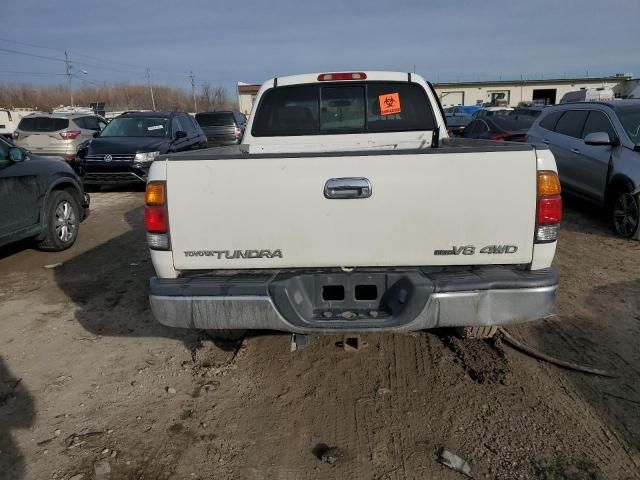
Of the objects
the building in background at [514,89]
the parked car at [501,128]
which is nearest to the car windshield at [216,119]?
the parked car at [501,128]

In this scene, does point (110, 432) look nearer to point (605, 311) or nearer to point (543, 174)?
point (543, 174)

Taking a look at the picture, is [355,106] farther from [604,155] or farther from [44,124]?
[44,124]

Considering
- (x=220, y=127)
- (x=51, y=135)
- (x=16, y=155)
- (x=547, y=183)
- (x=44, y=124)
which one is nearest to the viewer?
(x=547, y=183)

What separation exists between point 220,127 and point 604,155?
15.8 m

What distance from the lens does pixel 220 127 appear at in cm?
1995

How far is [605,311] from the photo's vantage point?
4.30m

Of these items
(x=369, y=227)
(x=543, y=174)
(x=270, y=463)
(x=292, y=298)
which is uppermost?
(x=543, y=174)

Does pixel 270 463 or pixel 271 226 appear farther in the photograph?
pixel 271 226

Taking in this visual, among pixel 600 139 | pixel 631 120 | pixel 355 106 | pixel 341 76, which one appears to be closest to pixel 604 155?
pixel 600 139

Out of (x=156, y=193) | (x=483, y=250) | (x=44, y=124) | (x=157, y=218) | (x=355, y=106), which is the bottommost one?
(x=483, y=250)

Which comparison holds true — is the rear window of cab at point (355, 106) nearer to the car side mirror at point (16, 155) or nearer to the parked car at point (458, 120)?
the parked car at point (458, 120)

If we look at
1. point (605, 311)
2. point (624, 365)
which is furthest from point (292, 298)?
point (605, 311)

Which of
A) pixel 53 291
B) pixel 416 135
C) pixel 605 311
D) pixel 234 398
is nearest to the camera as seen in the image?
pixel 234 398

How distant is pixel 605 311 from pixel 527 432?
2.13m
